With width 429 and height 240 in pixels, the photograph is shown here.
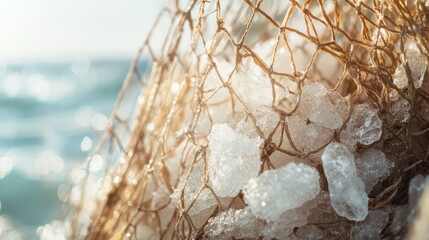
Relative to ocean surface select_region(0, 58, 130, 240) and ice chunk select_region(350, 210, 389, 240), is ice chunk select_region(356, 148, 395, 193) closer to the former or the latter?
ice chunk select_region(350, 210, 389, 240)

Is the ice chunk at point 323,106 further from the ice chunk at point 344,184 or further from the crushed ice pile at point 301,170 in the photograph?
the ice chunk at point 344,184

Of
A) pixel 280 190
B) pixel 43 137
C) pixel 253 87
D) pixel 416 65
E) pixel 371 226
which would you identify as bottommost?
pixel 371 226

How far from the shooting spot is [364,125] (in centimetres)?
112

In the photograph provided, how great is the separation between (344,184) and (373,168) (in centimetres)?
12

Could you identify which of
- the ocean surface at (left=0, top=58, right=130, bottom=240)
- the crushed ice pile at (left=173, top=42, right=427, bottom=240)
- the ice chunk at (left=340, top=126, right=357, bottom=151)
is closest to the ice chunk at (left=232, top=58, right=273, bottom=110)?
the crushed ice pile at (left=173, top=42, right=427, bottom=240)

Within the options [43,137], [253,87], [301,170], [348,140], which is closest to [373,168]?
[348,140]

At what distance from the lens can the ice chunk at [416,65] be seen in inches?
44.2

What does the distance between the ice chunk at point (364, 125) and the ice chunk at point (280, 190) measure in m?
0.16

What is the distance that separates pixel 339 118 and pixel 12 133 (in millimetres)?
6749

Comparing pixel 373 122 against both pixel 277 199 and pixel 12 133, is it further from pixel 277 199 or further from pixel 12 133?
pixel 12 133

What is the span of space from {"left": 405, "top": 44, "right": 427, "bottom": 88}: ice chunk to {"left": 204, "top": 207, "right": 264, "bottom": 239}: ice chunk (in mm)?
398

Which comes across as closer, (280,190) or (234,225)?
(280,190)

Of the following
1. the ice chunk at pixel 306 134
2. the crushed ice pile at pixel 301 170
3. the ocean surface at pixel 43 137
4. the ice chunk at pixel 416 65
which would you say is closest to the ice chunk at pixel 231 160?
the crushed ice pile at pixel 301 170

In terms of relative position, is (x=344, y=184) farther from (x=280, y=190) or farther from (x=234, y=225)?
(x=234, y=225)
